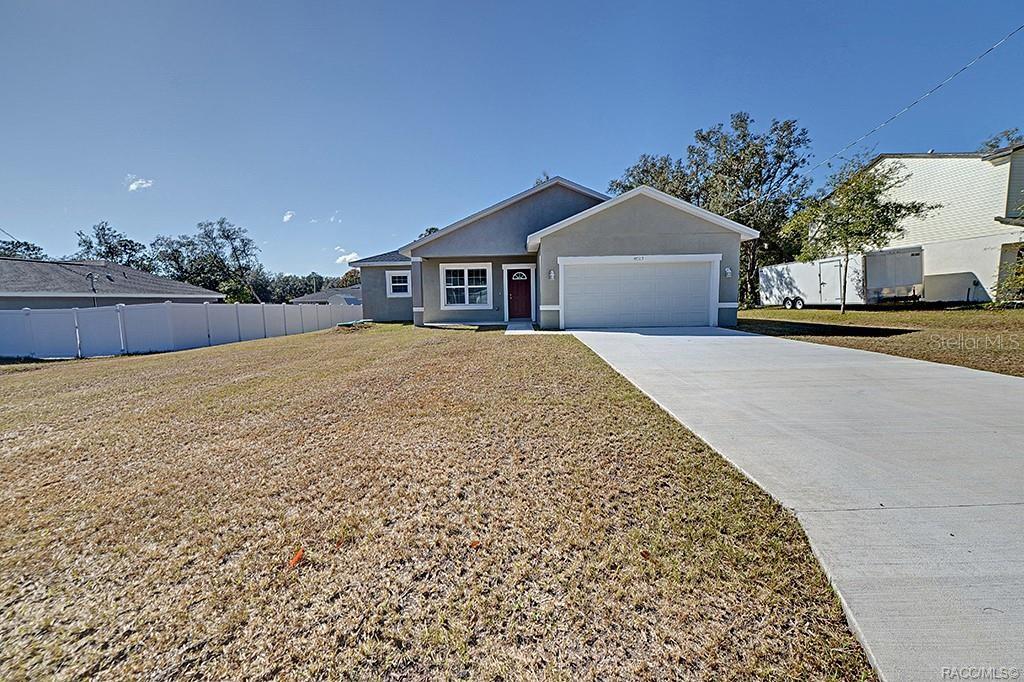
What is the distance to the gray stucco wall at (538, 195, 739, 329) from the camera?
13.0m

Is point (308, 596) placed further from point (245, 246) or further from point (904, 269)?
point (245, 246)

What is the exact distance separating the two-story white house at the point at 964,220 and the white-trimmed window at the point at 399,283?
24.7m

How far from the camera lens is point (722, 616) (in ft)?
6.29

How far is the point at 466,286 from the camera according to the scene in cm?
1669

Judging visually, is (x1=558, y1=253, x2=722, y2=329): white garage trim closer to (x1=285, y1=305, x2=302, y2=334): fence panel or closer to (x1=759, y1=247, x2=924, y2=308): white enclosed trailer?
(x1=759, y1=247, x2=924, y2=308): white enclosed trailer

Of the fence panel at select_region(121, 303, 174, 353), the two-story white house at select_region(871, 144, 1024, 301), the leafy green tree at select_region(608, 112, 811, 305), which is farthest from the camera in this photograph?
the leafy green tree at select_region(608, 112, 811, 305)

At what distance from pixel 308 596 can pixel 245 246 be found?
177 feet

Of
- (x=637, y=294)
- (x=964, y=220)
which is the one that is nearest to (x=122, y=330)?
(x=637, y=294)

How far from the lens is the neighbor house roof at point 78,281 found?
62.7 ft

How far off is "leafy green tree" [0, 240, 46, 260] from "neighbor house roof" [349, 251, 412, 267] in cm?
5794

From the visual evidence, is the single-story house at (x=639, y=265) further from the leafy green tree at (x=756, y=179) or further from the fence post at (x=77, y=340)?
the leafy green tree at (x=756, y=179)

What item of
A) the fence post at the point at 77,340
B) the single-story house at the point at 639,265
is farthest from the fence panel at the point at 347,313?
the single-story house at the point at 639,265

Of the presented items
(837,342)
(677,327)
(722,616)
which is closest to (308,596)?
(722,616)
